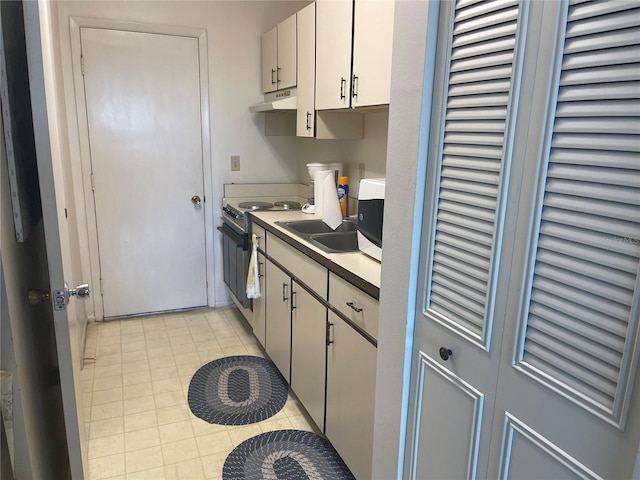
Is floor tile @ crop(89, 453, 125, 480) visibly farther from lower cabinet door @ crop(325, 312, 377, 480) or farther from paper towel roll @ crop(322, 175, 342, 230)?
paper towel roll @ crop(322, 175, 342, 230)

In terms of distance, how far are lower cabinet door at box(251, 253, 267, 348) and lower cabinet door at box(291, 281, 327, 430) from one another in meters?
0.50

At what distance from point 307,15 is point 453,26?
1.87m

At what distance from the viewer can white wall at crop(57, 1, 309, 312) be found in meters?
3.14

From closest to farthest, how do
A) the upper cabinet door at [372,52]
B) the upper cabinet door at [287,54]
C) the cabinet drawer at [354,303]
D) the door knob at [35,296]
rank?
the door knob at [35,296], the cabinet drawer at [354,303], the upper cabinet door at [372,52], the upper cabinet door at [287,54]

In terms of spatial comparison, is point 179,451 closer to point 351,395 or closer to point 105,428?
point 105,428

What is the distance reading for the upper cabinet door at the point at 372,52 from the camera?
187 cm

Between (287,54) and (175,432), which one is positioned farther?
(287,54)

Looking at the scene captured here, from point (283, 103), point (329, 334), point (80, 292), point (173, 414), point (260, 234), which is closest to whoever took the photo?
point (80, 292)

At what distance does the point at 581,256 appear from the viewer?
0.74m

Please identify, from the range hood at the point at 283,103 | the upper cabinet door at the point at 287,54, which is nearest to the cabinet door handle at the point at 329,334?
the range hood at the point at 283,103

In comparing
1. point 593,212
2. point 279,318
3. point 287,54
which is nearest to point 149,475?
point 279,318

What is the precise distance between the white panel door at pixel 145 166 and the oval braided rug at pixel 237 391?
1.05 metres

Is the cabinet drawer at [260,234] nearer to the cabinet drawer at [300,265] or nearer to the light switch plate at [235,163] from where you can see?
the cabinet drawer at [300,265]

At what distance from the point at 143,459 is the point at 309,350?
86 cm
